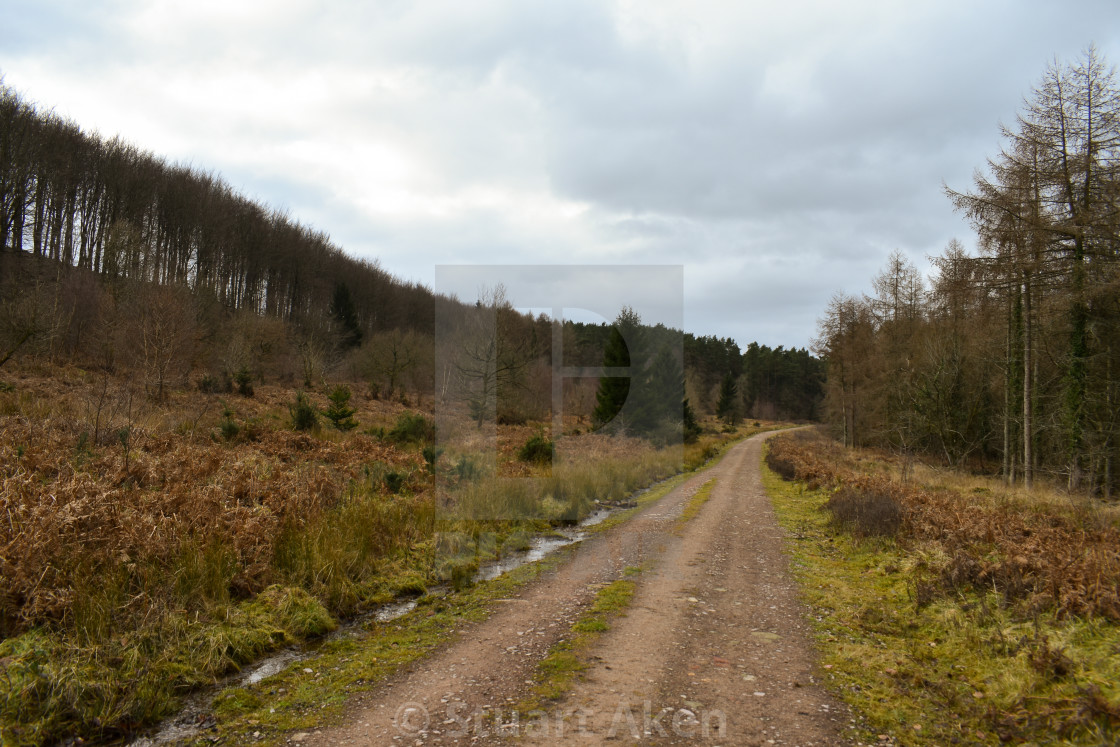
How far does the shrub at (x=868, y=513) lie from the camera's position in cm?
933

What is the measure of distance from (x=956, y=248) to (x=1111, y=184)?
12319 mm

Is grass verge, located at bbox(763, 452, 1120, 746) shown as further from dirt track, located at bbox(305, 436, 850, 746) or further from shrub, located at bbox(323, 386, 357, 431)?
shrub, located at bbox(323, 386, 357, 431)

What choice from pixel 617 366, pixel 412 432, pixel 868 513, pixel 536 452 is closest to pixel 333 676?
pixel 868 513

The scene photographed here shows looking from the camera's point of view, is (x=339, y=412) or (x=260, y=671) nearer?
(x=260, y=671)

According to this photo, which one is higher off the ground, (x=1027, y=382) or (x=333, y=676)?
(x=1027, y=382)

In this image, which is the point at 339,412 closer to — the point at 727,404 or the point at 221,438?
the point at 221,438

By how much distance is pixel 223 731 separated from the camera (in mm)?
3814

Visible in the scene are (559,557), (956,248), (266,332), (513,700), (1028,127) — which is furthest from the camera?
(266,332)

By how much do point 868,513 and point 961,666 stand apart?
5.41m

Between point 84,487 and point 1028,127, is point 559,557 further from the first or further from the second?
point 1028,127

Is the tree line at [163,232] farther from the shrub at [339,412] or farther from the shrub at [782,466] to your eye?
the shrub at [782,466]

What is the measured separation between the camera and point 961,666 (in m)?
4.75

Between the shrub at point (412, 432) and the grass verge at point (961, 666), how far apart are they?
47.3 ft

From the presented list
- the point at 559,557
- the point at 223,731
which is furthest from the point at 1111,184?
the point at 223,731
